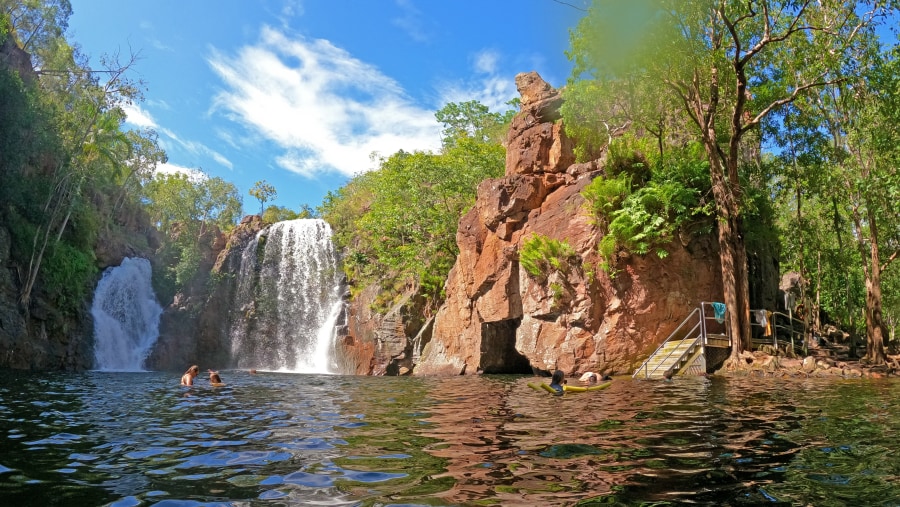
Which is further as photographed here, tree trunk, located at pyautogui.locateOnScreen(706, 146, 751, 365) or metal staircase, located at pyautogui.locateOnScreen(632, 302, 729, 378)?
tree trunk, located at pyautogui.locateOnScreen(706, 146, 751, 365)

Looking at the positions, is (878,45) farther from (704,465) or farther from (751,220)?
(704,465)

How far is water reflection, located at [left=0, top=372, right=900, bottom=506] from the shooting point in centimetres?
397

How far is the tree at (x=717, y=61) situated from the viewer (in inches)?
704

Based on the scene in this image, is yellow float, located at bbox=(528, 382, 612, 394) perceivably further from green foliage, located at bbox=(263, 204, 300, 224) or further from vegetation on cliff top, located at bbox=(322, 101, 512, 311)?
green foliage, located at bbox=(263, 204, 300, 224)

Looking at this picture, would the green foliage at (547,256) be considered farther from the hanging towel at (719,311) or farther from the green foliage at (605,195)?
the hanging towel at (719,311)

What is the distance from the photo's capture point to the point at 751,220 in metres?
22.2

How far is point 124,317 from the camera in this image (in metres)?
36.9

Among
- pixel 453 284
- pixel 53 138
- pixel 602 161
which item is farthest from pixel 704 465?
pixel 53 138

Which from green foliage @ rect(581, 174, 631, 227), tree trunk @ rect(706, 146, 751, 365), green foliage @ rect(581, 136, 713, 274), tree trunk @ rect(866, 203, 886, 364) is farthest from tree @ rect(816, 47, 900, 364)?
green foliage @ rect(581, 174, 631, 227)

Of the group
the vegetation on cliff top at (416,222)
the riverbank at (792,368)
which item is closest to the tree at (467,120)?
the vegetation on cliff top at (416,222)

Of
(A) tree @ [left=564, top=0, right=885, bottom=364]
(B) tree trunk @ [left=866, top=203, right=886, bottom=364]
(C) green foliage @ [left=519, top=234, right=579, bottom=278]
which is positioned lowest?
(B) tree trunk @ [left=866, top=203, right=886, bottom=364]

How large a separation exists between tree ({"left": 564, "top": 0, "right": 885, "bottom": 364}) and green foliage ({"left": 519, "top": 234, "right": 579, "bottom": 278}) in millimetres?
5365

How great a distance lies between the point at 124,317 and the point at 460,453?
3816cm

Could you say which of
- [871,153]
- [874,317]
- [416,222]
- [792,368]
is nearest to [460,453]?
[792,368]
